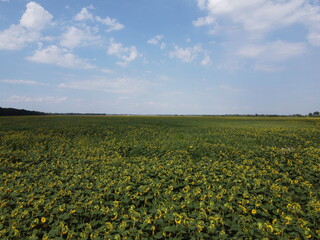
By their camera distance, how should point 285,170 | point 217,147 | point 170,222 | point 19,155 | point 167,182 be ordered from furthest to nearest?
point 217,147, point 19,155, point 285,170, point 167,182, point 170,222

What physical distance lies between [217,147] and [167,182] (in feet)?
22.5

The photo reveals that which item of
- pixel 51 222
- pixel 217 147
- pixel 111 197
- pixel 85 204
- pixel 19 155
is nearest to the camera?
pixel 51 222

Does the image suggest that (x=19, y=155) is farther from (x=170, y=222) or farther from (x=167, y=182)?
(x=170, y=222)

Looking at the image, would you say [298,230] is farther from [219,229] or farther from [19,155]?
[19,155]

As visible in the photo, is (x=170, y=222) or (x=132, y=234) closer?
(x=132, y=234)

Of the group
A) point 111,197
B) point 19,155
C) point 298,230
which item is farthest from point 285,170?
point 19,155

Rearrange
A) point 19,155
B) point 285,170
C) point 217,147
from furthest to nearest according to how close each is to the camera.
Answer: point 217,147
point 19,155
point 285,170

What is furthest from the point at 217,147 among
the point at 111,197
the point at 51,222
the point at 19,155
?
the point at 19,155

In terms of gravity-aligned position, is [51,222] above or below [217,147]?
below

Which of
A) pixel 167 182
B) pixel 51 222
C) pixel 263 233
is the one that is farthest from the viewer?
pixel 167 182

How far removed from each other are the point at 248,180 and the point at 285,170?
9.63ft

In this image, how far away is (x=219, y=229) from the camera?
4.76 meters

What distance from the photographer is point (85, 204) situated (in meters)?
5.84

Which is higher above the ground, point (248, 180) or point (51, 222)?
point (248, 180)
